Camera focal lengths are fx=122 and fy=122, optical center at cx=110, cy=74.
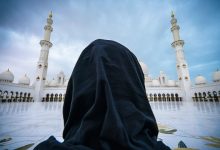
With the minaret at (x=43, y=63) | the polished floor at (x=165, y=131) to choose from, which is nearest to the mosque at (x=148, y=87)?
the minaret at (x=43, y=63)

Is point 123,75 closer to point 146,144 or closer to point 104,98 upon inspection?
point 104,98

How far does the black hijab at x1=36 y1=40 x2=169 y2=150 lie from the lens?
521 millimetres

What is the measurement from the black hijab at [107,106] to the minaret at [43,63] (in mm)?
18645

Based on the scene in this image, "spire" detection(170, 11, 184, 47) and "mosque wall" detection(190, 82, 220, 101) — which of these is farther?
"spire" detection(170, 11, 184, 47)

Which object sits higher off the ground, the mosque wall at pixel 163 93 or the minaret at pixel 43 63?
the minaret at pixel 43 63

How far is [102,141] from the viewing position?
535 millimetres

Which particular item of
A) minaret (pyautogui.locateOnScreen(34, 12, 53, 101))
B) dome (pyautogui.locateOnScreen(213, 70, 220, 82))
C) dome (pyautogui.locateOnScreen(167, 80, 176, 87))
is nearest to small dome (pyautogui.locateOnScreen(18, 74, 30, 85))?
minaret (pyautogui.locateOnScreen(34, 12, 53, 101))

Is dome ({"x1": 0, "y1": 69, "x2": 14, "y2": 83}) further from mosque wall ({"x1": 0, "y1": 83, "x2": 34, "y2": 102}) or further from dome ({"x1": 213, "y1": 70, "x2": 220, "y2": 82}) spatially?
dome ({"x1": 213, "y1": 70, "x2": 220, "y2": 82})

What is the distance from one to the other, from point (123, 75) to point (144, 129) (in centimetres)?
30

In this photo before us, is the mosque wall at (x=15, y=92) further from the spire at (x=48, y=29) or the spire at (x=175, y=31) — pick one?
the spire at (x=175, y=31)

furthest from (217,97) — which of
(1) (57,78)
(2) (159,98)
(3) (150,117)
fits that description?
(1) (57,78)

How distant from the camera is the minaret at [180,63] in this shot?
15.8 meters

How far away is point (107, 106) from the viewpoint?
1.80 ft

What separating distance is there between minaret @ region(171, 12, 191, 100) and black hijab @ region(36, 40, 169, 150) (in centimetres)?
1767
